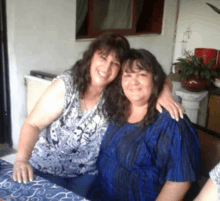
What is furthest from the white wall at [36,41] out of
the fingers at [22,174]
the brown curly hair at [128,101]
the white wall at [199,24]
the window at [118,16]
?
the white wall at [199,24]

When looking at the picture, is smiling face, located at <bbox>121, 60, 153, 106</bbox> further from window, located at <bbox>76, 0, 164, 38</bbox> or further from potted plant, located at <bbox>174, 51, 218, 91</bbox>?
window, located at <bbox>76, 0, 164, 38</bbox>

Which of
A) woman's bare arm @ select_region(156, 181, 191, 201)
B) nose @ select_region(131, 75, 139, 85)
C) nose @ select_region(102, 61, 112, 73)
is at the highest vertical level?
nose @ select_region(102, 61, 112, 73)

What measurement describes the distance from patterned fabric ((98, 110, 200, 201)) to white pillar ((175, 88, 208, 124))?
1.42m

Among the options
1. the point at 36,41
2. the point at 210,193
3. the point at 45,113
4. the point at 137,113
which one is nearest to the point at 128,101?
the point at 137,113

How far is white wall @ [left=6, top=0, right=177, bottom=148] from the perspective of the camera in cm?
226

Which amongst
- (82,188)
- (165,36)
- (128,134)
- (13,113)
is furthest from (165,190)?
(165,36)

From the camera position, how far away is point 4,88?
2.37 metres

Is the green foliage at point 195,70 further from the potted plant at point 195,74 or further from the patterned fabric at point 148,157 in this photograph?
the patterned fabric at point 148,157

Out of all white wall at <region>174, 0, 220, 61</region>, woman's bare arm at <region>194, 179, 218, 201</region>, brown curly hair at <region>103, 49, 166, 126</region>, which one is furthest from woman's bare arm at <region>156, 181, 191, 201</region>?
white wall at <region>174, 0, 220, 61</region>

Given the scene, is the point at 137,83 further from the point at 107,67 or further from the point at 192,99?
the point at 192,99

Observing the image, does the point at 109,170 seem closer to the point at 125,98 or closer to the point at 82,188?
the point at 82,188

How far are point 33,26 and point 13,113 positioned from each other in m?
0.75

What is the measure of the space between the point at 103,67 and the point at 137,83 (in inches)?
6.9

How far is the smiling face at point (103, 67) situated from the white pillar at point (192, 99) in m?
1.44
